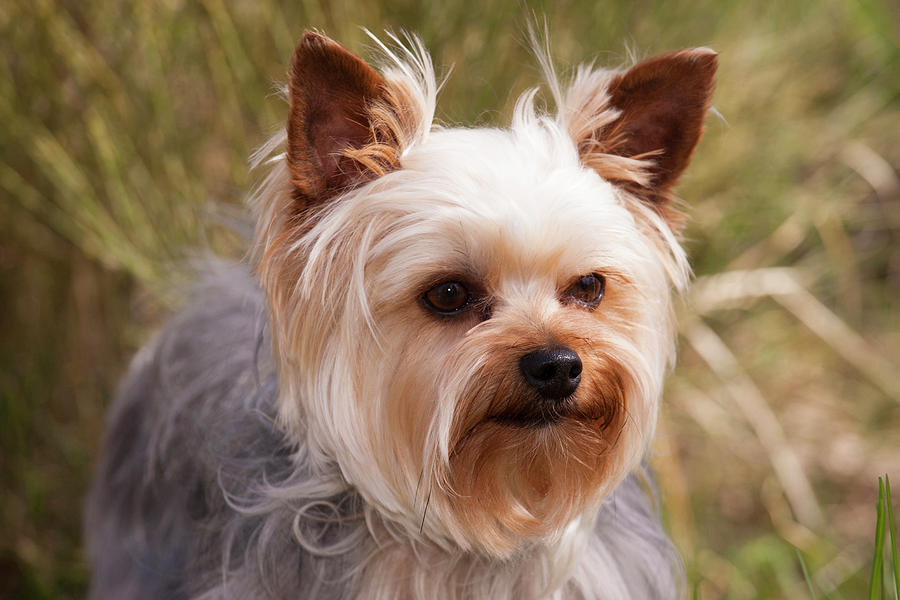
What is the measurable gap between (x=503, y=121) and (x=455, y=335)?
109cm

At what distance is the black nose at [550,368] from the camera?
161 cm

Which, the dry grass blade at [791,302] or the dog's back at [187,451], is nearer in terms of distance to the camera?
the dog's back at [187,451]

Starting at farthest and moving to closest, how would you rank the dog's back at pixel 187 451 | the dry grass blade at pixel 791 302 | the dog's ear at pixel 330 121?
the dry grass blade at pixel 791 302 → the dog's back at pixel 187 451 → the dog's ear at pixel 330 121

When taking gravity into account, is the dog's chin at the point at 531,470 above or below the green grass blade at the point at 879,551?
above

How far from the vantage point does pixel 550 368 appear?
1.61 metres

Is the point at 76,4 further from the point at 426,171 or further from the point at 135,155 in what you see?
the point at 426,171

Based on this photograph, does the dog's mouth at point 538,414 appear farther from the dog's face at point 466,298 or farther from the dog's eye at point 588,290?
the dog's eye at point 588,290

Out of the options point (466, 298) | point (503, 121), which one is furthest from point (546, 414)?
point (503, 121)

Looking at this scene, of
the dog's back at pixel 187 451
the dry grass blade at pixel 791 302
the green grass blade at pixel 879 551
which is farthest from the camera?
the dry grass blade at pixel 791 302

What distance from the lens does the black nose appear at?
1.61 metres

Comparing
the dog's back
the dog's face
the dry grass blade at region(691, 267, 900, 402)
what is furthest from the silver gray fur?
the dry grass blade at region(691, 267, 900, 402)

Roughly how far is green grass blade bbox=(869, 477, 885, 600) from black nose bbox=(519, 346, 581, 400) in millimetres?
684

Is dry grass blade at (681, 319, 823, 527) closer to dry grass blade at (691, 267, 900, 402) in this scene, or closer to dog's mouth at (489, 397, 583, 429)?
dry grass blade at (691, 267, 900, 402)

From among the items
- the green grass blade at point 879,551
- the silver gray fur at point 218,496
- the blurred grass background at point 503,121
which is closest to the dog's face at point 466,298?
the silver gray fur at point 218,496
